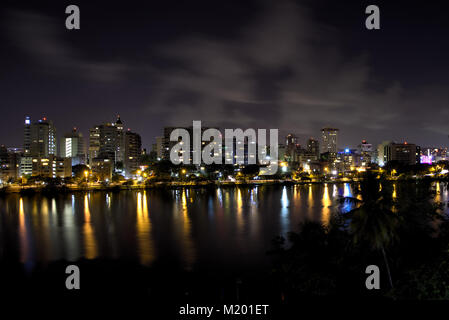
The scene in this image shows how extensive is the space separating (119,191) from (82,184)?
6413 mm

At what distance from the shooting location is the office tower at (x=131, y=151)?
63853 mm

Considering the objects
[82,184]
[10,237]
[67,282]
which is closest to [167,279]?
[67,282]

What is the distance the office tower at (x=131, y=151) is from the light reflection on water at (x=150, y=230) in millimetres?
33998

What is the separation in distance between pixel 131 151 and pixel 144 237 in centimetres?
5281

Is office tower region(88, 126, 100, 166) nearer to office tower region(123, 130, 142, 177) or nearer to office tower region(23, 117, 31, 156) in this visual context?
office tower region(123, 130, 142, 177)

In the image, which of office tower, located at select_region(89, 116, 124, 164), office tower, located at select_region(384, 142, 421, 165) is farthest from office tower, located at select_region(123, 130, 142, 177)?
office tower, located at select_region(384, 142, 421, 165)

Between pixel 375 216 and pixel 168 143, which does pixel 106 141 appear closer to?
pixel 168 143

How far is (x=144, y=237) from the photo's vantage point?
1620cm

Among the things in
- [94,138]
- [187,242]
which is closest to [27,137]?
[94,138]

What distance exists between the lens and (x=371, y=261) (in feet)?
24.6

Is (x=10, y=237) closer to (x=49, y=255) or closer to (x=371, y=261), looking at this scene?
(x=49, y=255)

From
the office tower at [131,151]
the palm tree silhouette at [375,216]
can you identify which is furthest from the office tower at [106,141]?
the palm tree silhouette at [375,216]

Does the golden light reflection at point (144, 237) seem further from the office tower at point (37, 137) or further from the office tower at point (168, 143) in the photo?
the office tower at point (168, 143)
